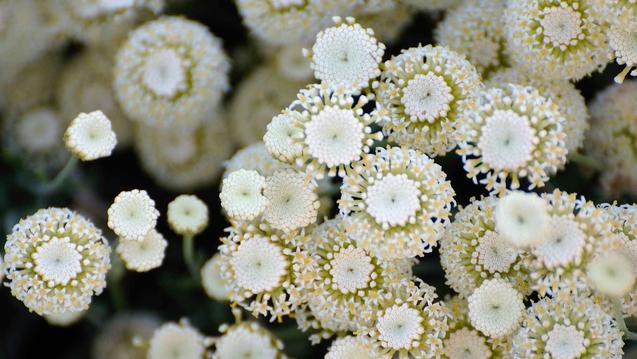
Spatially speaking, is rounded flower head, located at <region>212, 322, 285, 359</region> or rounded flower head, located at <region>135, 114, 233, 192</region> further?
rounded flower head, located at <region>135, 114, 233, 192</region>

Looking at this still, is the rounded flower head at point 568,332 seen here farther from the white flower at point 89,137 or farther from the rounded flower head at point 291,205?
the white flower at point 89,137

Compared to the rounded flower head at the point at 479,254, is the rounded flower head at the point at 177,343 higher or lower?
lower

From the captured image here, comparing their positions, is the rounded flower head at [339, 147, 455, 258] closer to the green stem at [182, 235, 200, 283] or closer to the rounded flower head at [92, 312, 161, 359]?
the green stem at [182, 235, 200, 283]

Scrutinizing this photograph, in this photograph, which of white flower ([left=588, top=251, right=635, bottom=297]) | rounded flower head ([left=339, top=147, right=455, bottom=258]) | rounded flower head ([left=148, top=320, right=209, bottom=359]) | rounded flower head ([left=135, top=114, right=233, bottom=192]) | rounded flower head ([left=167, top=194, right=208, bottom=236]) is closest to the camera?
white flower ([left=588, top=251, right=635, bottom=297])

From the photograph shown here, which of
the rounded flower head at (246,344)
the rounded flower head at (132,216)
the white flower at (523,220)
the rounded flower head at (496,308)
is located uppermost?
the white flower at (523,220)

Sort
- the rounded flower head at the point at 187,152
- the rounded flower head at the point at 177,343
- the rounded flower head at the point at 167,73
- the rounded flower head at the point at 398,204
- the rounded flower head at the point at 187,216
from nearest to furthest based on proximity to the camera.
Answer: the rounded flower head at the point at 398,204 < the rounded flower head at the point at 187,216 < the rounded flower head at the point at 177,343 < the rounded flower head at the point at 167,73 < the rounded flower head at the point at 187,152

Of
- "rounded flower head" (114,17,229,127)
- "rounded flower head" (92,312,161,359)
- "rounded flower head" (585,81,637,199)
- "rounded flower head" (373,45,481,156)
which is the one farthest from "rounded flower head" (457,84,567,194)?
"rounded flower head" (92,312,161,359)

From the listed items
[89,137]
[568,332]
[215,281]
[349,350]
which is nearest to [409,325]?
[349,350]

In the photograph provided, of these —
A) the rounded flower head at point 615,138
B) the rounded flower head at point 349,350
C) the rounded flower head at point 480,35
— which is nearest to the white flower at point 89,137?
the rounded flower head at point 349,350
